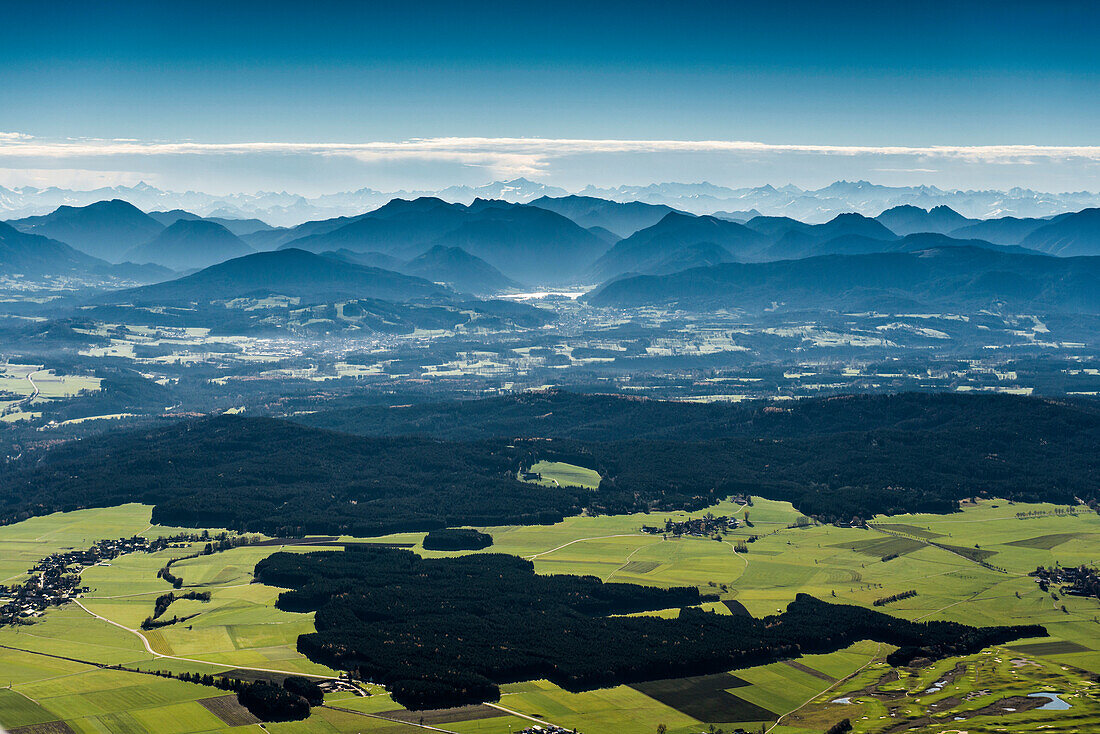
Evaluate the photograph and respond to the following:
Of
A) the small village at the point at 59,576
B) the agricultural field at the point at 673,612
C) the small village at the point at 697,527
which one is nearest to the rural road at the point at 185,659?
the agricultural field at the point at 673,612

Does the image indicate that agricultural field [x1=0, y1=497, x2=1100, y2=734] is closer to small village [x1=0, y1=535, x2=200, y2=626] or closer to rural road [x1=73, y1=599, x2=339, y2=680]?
rural road [x1=73, y1=599, x2=339, y2=680]

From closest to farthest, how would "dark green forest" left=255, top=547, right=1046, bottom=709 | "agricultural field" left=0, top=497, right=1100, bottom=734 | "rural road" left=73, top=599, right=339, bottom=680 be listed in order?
"agricultural field" left=0, top=497, right=1100, bottom=734 < "rural road" left=73, top=599, right=339, bottom=680 < "dark green forest" left=255, top=547, right=1046, bottom=709

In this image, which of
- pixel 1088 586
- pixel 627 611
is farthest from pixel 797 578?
pixel 1088 586

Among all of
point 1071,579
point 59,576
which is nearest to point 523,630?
point 59,576

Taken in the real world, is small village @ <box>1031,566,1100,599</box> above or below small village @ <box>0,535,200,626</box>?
above

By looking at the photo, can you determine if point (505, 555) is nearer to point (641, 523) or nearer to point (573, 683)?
point (641, 523)

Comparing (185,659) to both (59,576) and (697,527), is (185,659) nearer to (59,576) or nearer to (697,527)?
(59,576)

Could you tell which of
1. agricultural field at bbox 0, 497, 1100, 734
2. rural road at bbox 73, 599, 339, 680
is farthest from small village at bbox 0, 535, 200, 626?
rural road at bbox 73, 599, 339, 680
